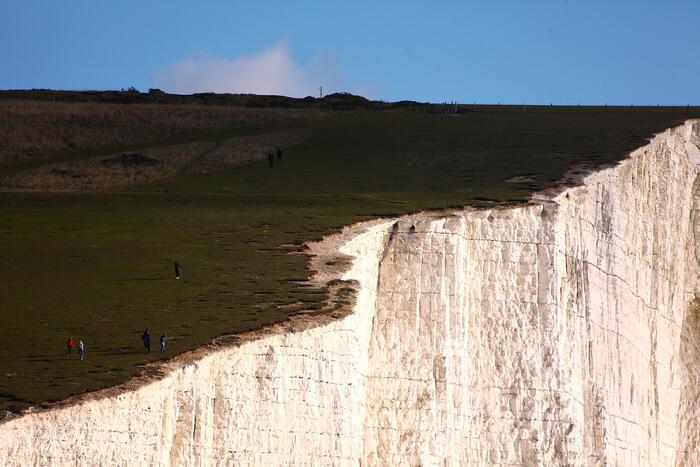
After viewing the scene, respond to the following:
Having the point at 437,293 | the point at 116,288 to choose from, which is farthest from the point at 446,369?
the point at 116,288

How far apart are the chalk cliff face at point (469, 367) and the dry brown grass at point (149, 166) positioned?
920 inches

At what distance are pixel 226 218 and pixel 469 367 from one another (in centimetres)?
1556

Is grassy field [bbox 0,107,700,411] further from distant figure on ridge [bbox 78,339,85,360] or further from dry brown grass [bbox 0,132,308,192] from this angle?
dry brown grass [bbox 0,132,308,192]

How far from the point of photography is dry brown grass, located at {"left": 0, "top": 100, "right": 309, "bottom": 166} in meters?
89.6

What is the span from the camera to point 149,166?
275 ft

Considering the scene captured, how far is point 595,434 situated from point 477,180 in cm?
1739

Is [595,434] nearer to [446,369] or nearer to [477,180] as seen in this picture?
[446,369]

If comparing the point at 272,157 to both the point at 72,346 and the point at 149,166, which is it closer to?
the point at 149,166

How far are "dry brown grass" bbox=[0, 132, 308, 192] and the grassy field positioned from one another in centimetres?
144

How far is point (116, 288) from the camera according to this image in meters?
52.8

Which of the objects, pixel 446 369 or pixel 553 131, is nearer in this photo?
pixel 446 369

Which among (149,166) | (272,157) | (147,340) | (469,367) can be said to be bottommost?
(469,367)

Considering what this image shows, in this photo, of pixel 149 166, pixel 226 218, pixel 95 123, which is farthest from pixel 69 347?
pixel 95 123

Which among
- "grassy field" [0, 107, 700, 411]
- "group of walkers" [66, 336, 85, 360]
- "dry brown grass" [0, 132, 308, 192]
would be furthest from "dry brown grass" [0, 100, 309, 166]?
"group of walkers" [66, 336, 85, 360]
